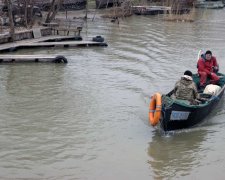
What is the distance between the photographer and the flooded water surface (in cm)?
972

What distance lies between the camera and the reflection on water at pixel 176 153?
974cm

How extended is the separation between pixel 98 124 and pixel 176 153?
261cm

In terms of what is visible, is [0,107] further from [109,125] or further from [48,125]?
[109,125]

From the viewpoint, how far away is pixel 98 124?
40.6ft

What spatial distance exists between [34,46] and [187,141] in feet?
45.9

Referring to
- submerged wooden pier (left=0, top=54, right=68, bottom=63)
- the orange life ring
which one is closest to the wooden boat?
the orange life ring

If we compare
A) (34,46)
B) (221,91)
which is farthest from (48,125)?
(34,46)

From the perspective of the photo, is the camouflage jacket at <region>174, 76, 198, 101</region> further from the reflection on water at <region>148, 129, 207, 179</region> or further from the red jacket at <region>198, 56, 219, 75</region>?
the red jacket at <region>198, 56, 219, 75</region>

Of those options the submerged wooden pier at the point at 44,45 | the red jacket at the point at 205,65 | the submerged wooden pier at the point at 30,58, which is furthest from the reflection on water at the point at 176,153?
the submerged wooden pier at the point at 44,45

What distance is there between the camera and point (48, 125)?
12148 millimetres

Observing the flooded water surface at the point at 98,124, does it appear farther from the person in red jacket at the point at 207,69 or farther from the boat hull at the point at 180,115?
the person in red jacket at the point at 207,69

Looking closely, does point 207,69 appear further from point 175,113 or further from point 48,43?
point 48,43

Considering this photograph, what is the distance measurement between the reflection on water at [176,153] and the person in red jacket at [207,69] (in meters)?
2.98

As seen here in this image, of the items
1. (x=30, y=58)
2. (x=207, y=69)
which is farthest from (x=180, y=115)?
(x=30, y=58)
